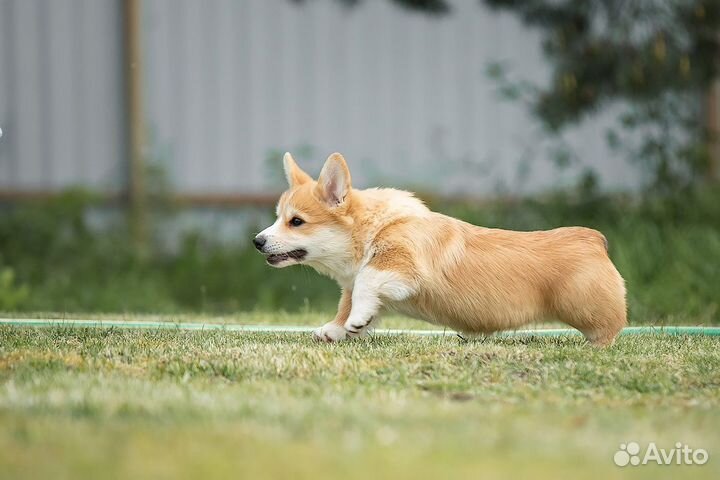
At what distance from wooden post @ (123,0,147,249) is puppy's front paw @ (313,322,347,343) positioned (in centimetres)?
360

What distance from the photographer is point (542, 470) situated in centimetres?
189

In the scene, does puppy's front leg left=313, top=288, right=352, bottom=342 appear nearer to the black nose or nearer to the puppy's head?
the puppy's head

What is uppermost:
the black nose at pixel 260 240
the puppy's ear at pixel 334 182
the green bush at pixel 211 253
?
the puppy's ear at pixel 334 182

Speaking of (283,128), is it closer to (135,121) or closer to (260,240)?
(135,121)

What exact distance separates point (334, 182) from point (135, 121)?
12.2 feet

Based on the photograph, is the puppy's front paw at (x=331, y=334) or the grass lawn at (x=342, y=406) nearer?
the grass lawn at (x=342, y=406)

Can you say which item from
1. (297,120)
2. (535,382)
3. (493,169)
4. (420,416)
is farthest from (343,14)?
(420,416)

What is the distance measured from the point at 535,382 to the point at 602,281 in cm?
86

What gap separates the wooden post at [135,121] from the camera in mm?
7004

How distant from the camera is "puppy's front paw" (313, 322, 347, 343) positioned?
11.9ft

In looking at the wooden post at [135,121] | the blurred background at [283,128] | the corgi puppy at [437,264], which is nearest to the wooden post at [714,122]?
the blurred background at [283,128]

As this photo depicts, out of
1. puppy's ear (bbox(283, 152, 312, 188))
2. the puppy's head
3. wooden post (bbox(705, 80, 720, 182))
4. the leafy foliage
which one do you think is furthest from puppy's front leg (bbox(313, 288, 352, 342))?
wooden post (bbox(705, 80, 720, 182))

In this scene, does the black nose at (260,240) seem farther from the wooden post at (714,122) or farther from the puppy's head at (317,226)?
the wooden post at (714,122)

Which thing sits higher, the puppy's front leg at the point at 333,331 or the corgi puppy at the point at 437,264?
the corgi puppy at the point at 437,264
